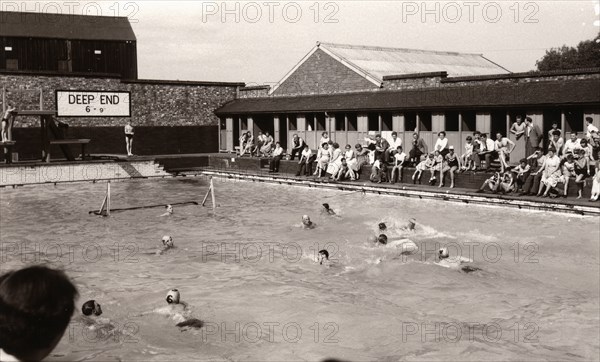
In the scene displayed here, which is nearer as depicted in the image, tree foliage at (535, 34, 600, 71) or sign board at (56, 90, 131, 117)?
sign board at (56, 90, 131, 117)

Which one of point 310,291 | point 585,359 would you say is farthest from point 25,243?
point 585,359

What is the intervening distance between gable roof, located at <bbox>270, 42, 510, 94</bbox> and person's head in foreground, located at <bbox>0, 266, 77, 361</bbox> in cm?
2933

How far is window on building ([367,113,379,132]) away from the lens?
29.8 metres

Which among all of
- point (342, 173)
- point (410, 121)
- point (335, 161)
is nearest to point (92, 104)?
point (335, 161)

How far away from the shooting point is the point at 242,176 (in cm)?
2977

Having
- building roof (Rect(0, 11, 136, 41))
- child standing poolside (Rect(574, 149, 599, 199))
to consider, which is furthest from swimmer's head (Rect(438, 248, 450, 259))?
building roof (Rect(0, 11, 136, 41))

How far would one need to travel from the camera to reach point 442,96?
88.4ft

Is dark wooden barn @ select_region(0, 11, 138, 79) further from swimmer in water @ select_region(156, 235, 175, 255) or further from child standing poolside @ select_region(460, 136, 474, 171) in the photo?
swimmer in water @ select_region(156, 235, 175, 255)

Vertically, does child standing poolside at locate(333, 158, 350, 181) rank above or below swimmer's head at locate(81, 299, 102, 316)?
above

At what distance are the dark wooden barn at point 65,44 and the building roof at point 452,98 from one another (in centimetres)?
1524

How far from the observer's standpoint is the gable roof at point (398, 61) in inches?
→ 1312

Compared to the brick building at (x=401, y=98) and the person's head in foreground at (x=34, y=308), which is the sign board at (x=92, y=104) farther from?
the person's head in foreground at (x=34, y=308)

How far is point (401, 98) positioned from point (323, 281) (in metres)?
17.4

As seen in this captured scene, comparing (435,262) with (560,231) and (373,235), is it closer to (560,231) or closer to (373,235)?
(373,235)
